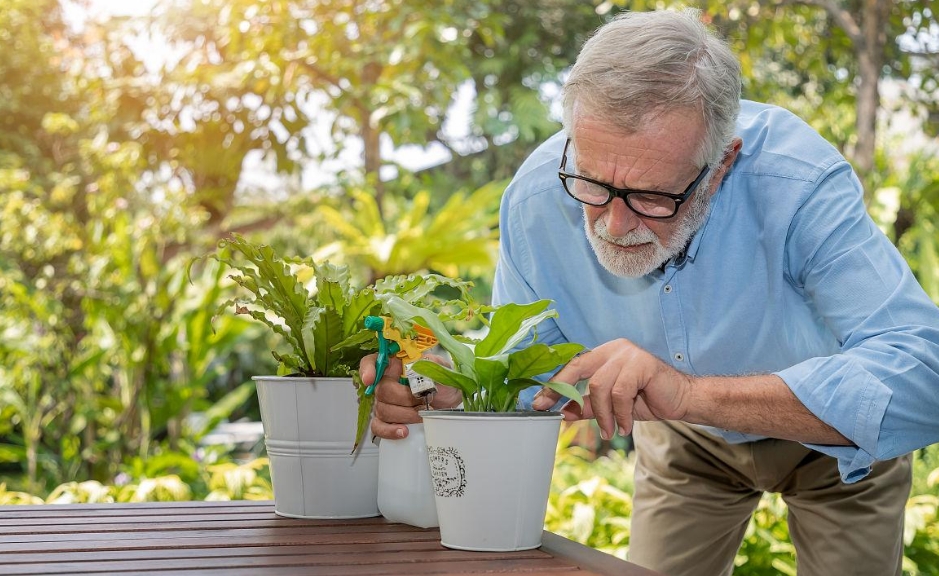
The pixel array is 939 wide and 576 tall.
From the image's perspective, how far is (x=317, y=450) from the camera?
1424mm

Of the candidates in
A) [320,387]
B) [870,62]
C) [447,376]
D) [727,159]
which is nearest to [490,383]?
[447,376]

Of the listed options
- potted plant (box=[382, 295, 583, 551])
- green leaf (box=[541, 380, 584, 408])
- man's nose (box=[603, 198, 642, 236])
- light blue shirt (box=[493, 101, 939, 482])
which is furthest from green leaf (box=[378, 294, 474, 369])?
light blue shirt (box=[493, 101, 939, 482])

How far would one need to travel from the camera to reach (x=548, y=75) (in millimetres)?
9008

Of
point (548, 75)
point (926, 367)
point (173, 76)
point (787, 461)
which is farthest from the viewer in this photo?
point (548, 75)

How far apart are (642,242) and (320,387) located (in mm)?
558

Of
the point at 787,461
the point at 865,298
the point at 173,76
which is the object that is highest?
the point at 173,76

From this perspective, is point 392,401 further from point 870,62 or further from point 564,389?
point 870,62

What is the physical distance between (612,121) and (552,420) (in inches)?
19.5

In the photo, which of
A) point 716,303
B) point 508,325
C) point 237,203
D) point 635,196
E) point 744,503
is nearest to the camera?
point 508,325

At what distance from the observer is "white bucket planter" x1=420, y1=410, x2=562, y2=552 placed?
1.13 m

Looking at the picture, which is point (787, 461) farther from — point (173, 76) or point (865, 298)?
point (173, 76)

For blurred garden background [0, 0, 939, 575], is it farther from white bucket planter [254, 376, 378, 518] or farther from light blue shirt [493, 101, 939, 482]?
white bucket planter [254, 376, 378, 518]

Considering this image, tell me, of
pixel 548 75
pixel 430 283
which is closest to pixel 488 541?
pixel 430 283

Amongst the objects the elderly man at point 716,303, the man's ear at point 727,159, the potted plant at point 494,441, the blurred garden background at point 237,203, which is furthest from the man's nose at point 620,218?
the blurred garden background at point 237,203
